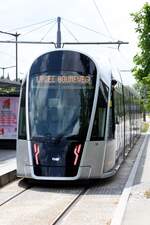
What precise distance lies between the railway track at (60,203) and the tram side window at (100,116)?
1.23 m

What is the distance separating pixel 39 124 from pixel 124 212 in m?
4.70

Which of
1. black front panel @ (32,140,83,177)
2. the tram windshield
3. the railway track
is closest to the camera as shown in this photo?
the railway track

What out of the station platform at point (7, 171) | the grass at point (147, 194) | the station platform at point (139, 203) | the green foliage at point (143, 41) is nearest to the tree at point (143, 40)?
the green foliage at point (143, 41)

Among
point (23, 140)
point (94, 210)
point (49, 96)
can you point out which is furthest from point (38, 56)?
point (94, 210)

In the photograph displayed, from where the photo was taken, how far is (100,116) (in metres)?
14.0

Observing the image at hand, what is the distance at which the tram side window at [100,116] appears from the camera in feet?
45.4

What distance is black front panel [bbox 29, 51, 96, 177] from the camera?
13523 mm

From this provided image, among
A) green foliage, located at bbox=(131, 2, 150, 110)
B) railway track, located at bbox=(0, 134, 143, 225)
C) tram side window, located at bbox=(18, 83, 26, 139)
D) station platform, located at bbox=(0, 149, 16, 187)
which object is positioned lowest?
railway track, located at bbox=(0, 134, 143, 225)

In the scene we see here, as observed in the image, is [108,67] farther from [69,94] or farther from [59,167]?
[59,167]

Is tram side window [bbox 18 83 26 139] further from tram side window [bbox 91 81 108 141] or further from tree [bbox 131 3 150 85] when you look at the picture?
tree [bbox 131 3 150 85]

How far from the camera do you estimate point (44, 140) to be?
44.8 feet

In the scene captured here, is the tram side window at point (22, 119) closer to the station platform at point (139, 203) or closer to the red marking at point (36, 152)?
the red marking at point (36, 152)

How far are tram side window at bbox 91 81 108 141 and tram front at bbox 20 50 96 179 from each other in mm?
214

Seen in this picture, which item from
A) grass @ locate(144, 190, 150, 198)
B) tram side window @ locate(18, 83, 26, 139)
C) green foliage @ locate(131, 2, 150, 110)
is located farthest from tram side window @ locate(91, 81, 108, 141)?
green foliage @ locate(131, 2, 150, 110)
